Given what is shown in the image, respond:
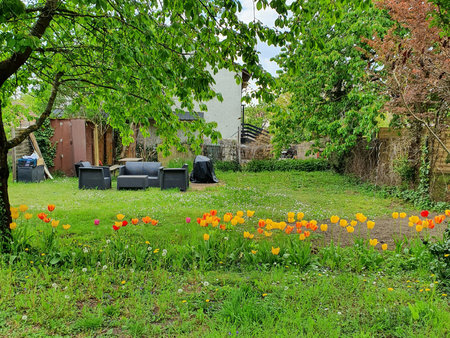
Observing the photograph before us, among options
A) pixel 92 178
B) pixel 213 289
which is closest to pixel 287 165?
pixel 92 178

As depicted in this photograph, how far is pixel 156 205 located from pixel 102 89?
3.36 metres

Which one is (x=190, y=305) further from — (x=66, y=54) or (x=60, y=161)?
(x=60, y=161)

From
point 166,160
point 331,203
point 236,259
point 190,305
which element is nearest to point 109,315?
point 190,305

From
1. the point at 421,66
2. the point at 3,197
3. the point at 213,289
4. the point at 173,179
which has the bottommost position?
the point at 213,289

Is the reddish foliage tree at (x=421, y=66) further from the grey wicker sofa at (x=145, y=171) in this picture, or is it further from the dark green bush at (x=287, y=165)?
the dark green bush at (x=287, y=165)

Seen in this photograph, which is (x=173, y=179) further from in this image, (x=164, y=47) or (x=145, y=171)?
(x=164, y=47)

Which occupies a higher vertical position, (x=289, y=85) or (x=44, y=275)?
(x=289, y=85)

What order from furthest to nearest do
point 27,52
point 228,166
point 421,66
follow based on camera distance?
point 228,166, point 421,66, point 27,52

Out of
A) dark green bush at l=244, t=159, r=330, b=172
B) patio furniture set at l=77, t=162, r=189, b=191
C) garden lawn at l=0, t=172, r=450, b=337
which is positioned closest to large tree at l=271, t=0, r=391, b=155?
dark green bush at l=244, t=159, r=330, b=172

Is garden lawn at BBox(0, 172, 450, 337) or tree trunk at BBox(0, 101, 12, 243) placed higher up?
tree trunk at BBox(0, 101, 12, 243)

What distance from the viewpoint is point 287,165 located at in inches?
676

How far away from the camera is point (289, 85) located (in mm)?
12453

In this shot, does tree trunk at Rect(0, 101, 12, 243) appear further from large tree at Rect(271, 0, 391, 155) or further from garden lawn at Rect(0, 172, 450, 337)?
large tree at Rect(271, 0, 391, 155)

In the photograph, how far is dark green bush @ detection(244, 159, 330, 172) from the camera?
55.3ft
